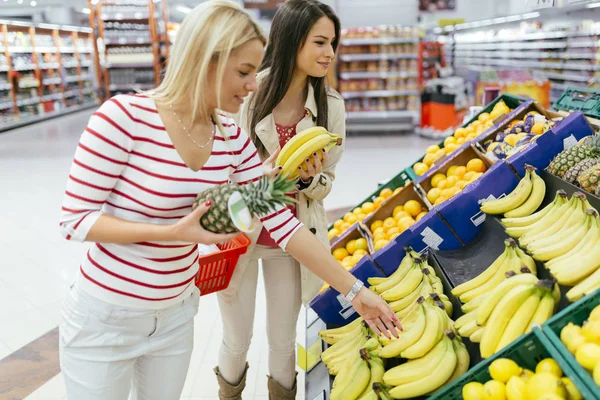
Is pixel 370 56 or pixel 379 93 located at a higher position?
pixel 370 56

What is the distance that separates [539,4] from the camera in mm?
3826

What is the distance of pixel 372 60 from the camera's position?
38.6 feet

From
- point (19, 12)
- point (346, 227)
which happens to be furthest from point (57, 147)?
point (19, 12)

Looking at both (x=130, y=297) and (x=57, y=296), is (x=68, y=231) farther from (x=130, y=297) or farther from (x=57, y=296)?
(x=57, y=296)

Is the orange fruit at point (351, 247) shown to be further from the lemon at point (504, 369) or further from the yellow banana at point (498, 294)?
the lemon at point (504, 369)

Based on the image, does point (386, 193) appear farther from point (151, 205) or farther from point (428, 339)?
point (151, 205)

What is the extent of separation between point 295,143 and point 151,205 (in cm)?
74

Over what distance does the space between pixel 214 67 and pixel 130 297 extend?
598mm

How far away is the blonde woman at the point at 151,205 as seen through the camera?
49.9 inches

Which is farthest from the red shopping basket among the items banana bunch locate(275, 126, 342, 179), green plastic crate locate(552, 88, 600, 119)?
green plastic crate locate(552, 88, 600, 119)

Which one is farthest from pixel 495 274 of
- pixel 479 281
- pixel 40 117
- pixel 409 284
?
pixel 40 117

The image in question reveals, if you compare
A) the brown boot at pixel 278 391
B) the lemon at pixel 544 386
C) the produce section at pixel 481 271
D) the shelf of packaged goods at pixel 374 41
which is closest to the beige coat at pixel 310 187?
the produce section at pixel 481 271

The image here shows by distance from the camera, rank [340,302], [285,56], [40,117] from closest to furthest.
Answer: [285,56], [340,302], [40,117]

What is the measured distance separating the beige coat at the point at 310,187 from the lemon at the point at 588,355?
3.71 feet
